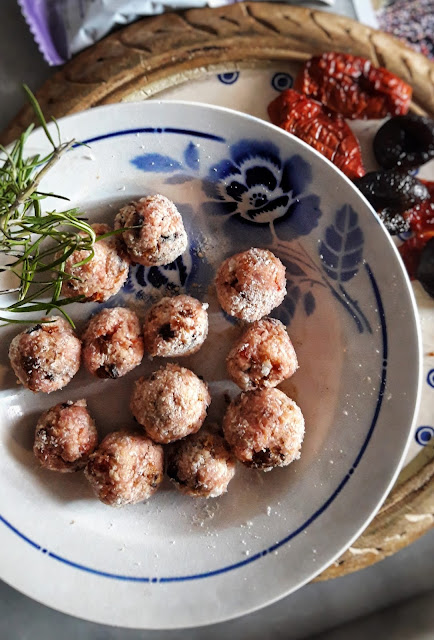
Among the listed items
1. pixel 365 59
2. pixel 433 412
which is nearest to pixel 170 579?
pixel 433 412

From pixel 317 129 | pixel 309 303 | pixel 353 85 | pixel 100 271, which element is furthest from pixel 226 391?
pixel 353 85

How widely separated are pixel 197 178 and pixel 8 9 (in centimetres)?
73

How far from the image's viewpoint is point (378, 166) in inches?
52.6

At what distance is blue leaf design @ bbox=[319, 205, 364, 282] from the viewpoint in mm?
1161

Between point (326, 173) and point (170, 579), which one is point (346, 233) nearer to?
point (326, 173)

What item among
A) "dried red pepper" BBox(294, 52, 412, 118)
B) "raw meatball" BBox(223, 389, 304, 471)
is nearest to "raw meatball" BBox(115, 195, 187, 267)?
"raw meatball" BBox(223, 389, 304, 471)

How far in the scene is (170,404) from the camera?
1.12m

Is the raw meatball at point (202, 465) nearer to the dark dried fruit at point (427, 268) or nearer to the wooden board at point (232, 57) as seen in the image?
the wooden board at point (232, 57)

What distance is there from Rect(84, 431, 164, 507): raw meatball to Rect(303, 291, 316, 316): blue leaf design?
0.43 m

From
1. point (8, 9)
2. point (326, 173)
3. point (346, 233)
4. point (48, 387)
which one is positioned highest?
point (8, 9)

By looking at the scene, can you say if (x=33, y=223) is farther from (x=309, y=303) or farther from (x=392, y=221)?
(x=392, y=221)

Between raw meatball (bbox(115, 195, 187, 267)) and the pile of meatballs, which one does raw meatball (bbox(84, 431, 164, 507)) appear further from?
raw meatball (bbox(115, 195, 187, 267))

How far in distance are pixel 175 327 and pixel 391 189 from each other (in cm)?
57

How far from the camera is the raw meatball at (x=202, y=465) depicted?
115cm
